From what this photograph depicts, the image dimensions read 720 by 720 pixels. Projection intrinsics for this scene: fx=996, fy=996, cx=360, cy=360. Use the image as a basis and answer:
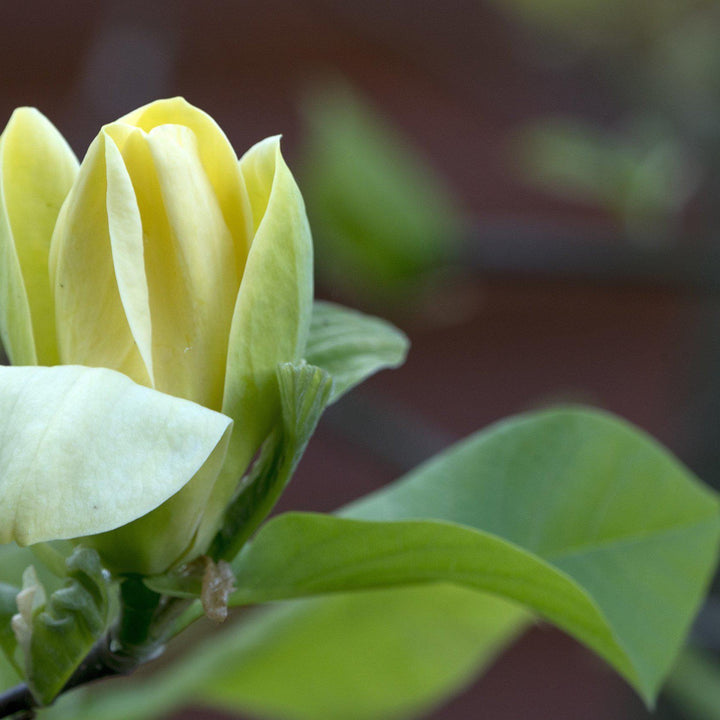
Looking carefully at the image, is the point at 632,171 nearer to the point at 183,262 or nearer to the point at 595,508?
the point at 595,508

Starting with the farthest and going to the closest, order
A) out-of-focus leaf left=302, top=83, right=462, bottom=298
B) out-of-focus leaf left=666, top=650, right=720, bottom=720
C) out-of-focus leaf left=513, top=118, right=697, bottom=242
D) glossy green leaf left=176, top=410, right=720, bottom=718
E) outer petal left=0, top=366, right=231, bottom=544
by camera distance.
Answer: out-of-focus leaf left=513, top=118, right=697, bottom=242 < out-of-focus leaf left=302, top=83, right=462, bottom=298 < out-of-focus leaf left=666, top=650, right=720, bottom=720 < glossy green leaf left=176, top=410, right=720, bottom=718 < outer petal left=0, top=366, right=231, bottom=544

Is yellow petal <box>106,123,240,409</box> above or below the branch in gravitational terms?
above

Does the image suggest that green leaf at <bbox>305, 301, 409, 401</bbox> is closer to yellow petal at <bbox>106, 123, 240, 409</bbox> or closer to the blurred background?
yellow petal at <bbox>106, 123, 240, 409</bbox>

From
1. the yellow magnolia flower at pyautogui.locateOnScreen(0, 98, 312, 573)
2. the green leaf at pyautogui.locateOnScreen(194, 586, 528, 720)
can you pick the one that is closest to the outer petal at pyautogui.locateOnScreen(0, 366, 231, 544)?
the yellow magnolia flower at pyautogui.locateOnScreen(0, 98, 312, 573)

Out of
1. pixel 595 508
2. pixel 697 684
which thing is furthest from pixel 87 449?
pixel 697 684

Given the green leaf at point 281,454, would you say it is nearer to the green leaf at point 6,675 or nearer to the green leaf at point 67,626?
the green leaf at point 67,626

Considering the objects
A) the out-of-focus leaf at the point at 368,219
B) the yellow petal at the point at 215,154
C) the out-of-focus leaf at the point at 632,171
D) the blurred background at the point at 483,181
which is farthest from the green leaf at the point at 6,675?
the out-of-focus leaf at the point at 632,171

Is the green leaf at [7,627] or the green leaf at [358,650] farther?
the green leaf at [358,650]

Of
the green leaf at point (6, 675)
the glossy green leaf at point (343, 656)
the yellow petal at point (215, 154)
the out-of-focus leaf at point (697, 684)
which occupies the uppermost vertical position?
the yellow petal at point (215, 154)
